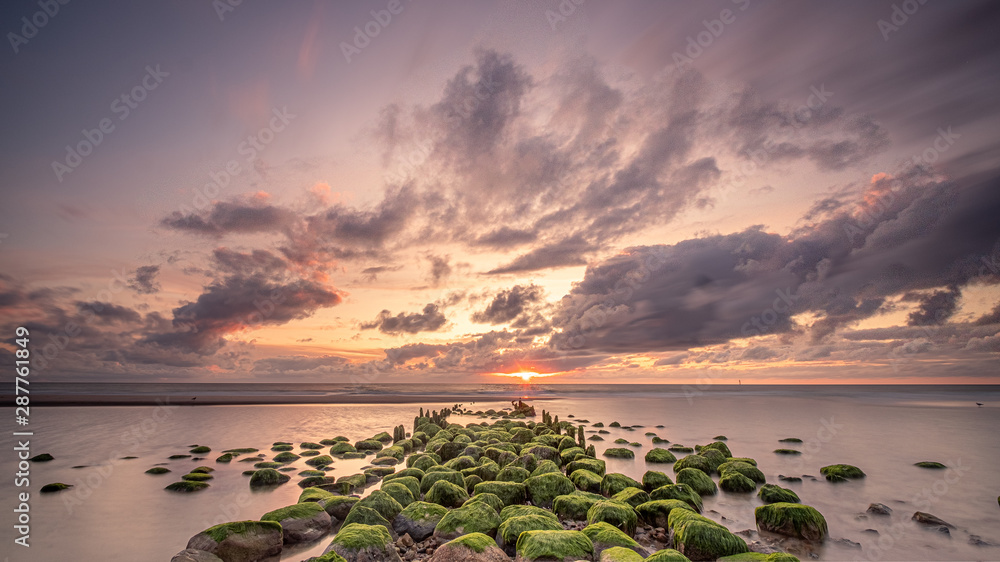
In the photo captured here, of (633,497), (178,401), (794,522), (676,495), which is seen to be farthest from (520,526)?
(178,401)

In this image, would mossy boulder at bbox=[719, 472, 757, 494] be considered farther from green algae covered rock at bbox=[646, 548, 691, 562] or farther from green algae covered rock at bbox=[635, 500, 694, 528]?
green algae covered rock at bbox=[646, 548, 691, 562]

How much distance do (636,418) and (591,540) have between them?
44006mm

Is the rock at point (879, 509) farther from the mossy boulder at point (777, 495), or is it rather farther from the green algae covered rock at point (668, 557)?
the green algae covered rock at point (668, 557)

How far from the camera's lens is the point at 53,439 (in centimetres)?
3150

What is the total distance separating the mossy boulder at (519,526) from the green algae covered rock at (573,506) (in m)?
2.31

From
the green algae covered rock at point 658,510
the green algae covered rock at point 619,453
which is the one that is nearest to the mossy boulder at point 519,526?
the green algae covered rock at point 658,510

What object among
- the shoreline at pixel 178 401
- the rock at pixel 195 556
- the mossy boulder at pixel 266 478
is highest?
the rock at pixel 195 556

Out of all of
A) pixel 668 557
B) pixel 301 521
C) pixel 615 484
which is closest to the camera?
pixel 668 557

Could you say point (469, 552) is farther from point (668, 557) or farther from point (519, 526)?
point (668, 557)

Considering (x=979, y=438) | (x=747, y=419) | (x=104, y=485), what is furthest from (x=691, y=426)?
(x=104, y=485)

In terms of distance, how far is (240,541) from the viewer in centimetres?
1102

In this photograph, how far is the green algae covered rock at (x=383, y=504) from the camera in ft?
43.6

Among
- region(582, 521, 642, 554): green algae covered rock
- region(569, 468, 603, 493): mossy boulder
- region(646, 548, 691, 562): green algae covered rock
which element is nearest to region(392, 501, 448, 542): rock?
region(582, 521, 642, 554): green algae covered rock

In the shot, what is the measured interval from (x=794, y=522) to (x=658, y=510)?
3918 mm
